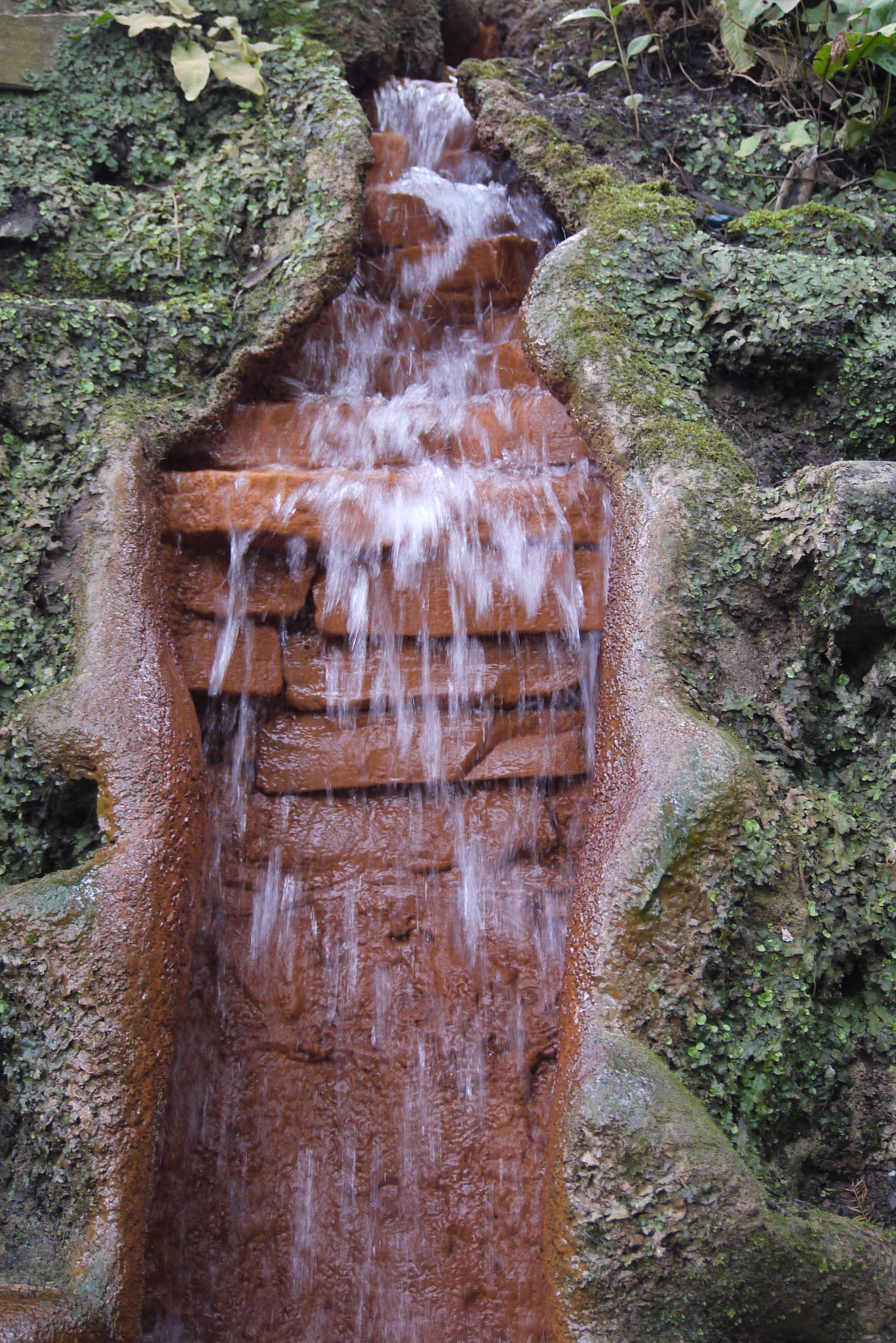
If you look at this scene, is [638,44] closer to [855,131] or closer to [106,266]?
[855,131]

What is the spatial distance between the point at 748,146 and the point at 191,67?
2816 millimetres

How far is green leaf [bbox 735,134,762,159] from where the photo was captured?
4.61m

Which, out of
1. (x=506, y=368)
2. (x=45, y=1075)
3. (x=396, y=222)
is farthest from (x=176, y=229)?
(x=45, y=1075)

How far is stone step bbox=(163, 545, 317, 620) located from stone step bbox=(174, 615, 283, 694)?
2.0 inches

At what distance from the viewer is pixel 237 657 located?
10.8ft

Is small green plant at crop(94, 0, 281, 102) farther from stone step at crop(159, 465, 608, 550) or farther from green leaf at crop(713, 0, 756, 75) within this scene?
green leaf at crop(713, 0, 756, 75)

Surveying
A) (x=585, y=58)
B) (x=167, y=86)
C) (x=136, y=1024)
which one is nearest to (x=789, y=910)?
(x=136, y=1024)

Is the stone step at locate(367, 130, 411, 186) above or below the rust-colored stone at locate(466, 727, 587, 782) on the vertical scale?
above

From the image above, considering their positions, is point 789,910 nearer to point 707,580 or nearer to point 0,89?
point 707,580

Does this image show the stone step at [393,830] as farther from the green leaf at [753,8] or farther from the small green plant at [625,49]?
the green leaf at [753,8]

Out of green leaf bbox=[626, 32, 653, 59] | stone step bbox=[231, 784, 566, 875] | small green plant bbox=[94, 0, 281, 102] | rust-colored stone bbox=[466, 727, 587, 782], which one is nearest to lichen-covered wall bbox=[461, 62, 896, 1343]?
rust-colored stone bbox=[466, 727, 587, 782]

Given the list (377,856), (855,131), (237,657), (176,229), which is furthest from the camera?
(855,131)

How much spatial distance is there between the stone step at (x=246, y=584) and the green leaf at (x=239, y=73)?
8.38 ft

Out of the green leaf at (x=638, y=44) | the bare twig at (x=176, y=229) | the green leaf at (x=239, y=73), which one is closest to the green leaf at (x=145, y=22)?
the green leaf at (x=239, y=73)
